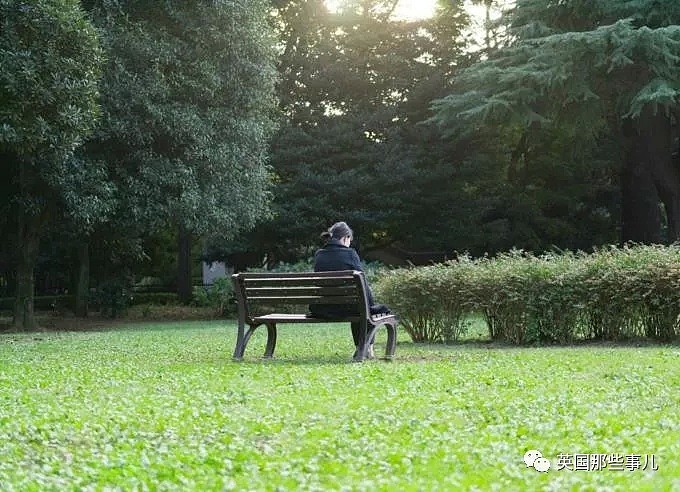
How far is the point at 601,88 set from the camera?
22.8 metres

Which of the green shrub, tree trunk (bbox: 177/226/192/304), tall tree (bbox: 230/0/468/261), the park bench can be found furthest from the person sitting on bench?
the green shrub

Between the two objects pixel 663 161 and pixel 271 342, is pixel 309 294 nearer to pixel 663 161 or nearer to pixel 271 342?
pixel 271 342

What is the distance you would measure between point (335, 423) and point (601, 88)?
19.2 meters

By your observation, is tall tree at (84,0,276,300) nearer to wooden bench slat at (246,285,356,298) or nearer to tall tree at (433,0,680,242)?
tall tree at (433,0,680,242)

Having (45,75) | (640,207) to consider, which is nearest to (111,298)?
(45,75)

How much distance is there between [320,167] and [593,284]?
18.8 metres

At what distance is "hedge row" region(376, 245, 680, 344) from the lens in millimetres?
12062

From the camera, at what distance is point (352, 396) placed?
6508mm

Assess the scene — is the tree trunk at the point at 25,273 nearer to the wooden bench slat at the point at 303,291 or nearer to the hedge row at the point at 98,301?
the hedge row at the point at 98,301

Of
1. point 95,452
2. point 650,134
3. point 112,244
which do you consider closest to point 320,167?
point 112,244

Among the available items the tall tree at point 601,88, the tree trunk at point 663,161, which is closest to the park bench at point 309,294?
the tall tree at point 601,88

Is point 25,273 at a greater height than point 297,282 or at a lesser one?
greater

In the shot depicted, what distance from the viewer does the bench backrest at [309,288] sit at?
30.3ft

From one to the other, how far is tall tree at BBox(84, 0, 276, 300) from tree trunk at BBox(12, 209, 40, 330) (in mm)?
2084
